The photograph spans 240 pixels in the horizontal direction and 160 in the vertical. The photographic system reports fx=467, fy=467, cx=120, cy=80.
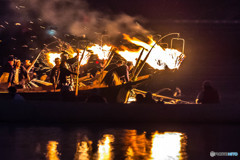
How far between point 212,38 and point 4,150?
33113 mm

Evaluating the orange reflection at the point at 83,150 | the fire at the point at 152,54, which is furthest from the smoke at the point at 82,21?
the orange reflection at the point at 83,150

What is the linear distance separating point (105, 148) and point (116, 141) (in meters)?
1.15

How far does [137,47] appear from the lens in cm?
1748

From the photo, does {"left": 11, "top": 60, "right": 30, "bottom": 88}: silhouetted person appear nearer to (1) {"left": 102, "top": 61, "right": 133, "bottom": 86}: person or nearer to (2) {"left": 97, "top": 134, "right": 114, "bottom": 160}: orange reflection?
(1) {"left": 102, "top": 61, "right": 133, "bottom": 86}: person

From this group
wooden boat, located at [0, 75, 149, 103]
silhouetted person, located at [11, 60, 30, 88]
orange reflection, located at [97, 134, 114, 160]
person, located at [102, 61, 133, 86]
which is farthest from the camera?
silhouetted person, located at [11, 60, 30, 88]

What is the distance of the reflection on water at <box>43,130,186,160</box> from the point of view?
7.43m

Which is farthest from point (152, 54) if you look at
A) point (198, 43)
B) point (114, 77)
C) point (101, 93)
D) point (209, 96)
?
point (198, 43)

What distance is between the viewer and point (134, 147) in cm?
862

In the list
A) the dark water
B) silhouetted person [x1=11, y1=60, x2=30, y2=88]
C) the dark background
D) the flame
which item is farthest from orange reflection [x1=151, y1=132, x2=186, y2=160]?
the dark background

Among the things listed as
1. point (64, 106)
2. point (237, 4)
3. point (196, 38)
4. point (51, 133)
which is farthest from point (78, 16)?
point (237, 4)

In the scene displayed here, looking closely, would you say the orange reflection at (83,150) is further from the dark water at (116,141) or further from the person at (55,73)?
the person at (55,73)

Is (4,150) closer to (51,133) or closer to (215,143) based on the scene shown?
(51,133)

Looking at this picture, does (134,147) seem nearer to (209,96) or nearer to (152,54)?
(209,96)

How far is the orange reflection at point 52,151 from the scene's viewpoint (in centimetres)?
722
